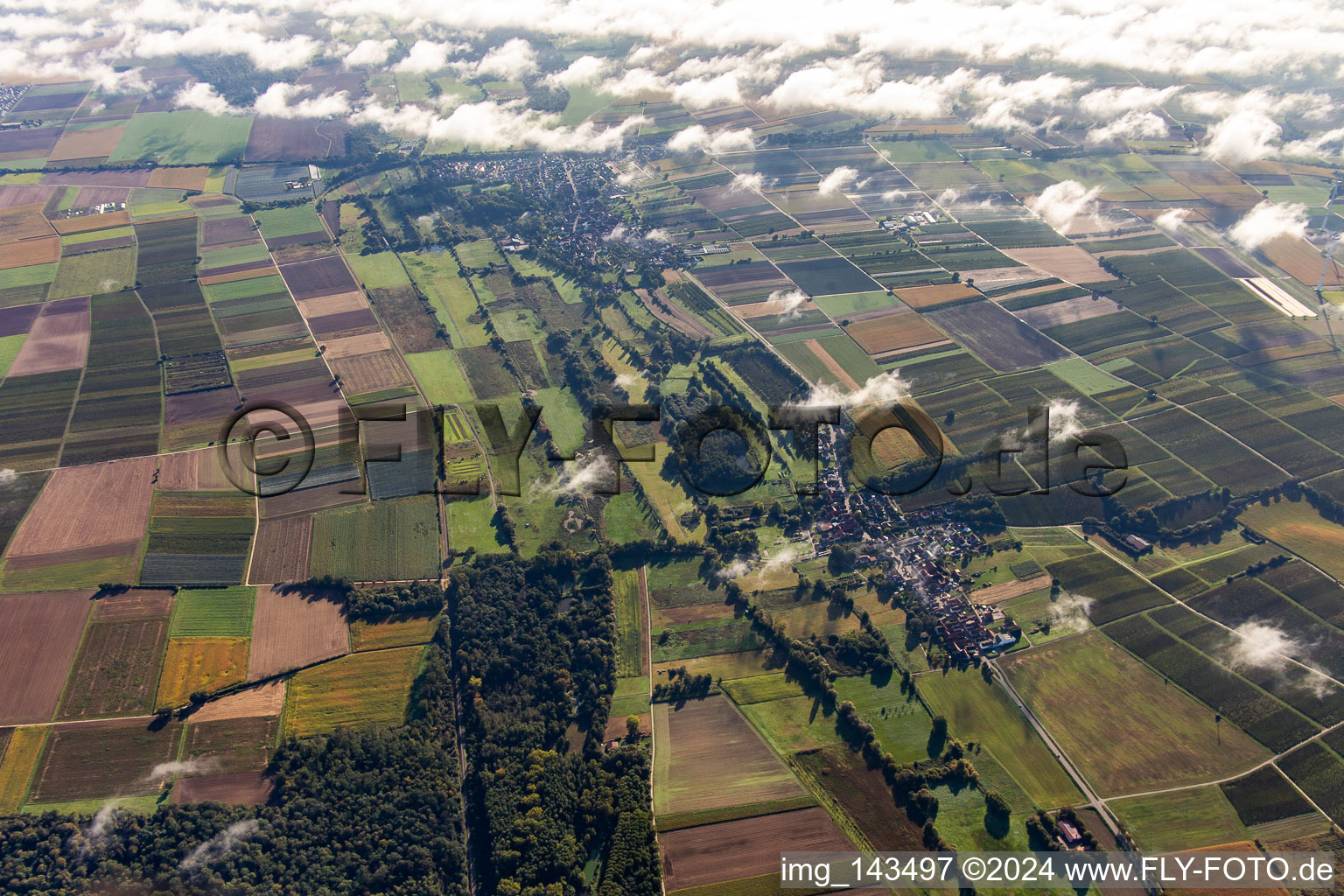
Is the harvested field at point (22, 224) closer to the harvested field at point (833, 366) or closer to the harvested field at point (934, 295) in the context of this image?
the harvested field at point (833, 366)

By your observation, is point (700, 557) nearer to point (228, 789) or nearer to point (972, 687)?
point (972, 687)

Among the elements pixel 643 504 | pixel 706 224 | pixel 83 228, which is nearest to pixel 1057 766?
pixel 643 504

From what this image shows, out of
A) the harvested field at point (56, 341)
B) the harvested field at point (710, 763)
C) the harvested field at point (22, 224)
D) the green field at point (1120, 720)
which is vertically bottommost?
the harvested field at point (710, 763)

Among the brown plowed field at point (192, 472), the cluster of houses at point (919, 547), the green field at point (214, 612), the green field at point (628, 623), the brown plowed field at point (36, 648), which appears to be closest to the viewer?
the brown plowed field at point (36, 648)

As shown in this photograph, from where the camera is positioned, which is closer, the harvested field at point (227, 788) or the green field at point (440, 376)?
the harvested field at point (227, 788)

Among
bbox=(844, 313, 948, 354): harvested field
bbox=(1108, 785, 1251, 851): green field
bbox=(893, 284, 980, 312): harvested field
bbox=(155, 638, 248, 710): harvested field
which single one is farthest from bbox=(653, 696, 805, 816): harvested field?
bbox=(893, 284, 980, 312): harvested field

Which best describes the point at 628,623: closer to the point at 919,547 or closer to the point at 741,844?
the point at 741,844

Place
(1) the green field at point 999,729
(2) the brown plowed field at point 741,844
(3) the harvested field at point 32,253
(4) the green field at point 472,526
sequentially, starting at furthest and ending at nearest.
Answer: (3) the harvested field at point 32,253 → (4) the green field at point 472,526 → (1) the green field at point 999,729 → (2) the brown plowed field at point 741,844

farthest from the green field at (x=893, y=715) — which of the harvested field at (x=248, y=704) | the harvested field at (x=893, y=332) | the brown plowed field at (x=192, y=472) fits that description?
the brown plowed field at (x=192, y=472)
